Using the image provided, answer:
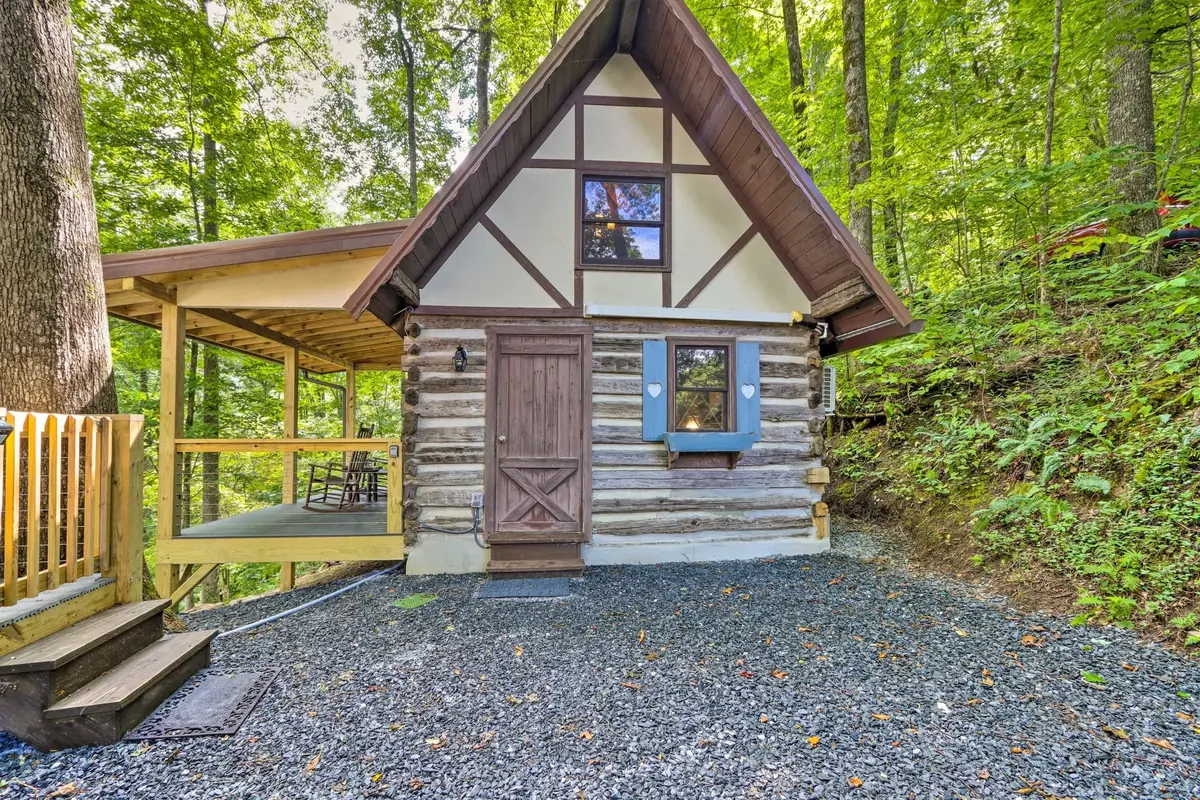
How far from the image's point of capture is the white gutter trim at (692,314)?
4965 mm

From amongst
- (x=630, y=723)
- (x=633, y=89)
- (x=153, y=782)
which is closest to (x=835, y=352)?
(x=633, y=89)

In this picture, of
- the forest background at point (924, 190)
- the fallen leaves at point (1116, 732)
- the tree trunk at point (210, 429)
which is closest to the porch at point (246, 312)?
the forest background at point (924, 190)

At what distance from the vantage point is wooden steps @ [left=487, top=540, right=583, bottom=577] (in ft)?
15.5

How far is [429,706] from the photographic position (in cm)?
249

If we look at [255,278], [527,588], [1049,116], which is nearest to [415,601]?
[527,588]

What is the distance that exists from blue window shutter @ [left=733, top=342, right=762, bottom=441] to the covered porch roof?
3539 mm

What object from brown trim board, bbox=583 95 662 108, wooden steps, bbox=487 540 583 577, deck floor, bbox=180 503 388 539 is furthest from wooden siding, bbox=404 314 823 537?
brown trim board, bbox=583 95 662 108

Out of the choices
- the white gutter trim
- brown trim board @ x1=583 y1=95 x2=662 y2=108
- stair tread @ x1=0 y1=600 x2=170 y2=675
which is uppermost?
brown trim board @ x1=583 y1=95 x2=662 y2=108

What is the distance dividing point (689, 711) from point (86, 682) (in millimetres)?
2947

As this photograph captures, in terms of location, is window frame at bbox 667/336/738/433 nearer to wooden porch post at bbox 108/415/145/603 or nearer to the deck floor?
the deck floor

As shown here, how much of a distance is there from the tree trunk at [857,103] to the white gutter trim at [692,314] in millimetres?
3162

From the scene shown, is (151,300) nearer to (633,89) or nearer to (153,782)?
(153,782)

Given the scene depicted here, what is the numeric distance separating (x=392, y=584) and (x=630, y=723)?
3122 mm

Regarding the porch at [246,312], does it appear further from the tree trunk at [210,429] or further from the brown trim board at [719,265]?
the tree trunk at [210,429]
